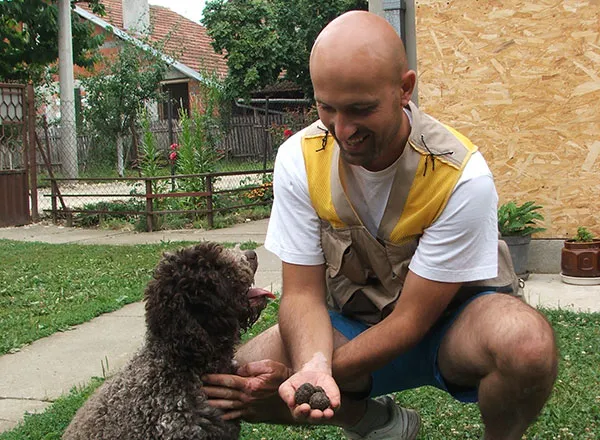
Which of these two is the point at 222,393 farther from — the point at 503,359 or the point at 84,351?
the point at 84,351

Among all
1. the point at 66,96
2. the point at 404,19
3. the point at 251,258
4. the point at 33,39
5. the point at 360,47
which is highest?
the point at 33,39

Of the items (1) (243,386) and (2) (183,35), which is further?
(2) (183,35)

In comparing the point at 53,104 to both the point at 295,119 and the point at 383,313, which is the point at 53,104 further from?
the point at 383,313

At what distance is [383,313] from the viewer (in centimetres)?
325

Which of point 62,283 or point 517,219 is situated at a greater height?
point 517,219

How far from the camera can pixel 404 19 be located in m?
8.46

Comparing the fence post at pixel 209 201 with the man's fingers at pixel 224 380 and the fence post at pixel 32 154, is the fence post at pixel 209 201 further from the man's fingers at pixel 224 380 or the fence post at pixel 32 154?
the man's fingers at pixel 224 380

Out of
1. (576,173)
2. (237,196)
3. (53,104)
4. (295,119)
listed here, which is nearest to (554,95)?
(576,173)

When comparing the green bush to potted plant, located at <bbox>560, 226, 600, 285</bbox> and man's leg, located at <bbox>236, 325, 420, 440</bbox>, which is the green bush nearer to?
potted plant, located at <bbox>560, 226, 600, 285</bbox>

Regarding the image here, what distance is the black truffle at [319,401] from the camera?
257cm

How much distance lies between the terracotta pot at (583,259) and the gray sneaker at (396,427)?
398 centimetres

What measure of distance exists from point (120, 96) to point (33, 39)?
298 cm

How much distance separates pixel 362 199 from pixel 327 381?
760 millimetres

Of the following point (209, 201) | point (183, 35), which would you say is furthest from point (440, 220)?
point (183, 35)
